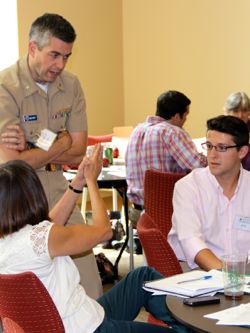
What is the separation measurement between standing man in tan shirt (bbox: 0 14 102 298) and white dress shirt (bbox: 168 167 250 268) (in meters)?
0.48

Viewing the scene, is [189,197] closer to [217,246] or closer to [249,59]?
[217,246]

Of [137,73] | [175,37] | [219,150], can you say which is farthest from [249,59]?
[219,150]

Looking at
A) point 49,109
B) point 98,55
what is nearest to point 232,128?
point 49,109

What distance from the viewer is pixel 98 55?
9664mm

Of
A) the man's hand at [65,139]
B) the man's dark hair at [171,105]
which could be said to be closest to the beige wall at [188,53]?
the man's dark hair at [171,105]

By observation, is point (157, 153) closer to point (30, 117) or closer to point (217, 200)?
point (217, 200)

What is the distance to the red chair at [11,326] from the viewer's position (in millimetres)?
1925

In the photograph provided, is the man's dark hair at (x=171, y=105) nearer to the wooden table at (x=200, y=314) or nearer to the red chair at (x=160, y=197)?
the red chair at (x=160, y=197)

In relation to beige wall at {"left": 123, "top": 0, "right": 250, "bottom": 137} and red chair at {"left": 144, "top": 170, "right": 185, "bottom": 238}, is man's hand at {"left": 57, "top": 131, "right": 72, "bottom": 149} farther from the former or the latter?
beige wall at {"left": 123, "top": 0, "right": 250, "bottom": 137}

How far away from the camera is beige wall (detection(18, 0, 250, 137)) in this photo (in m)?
9.03

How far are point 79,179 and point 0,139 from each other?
0.42 metres

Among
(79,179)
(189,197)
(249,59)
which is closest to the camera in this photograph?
(79,179)

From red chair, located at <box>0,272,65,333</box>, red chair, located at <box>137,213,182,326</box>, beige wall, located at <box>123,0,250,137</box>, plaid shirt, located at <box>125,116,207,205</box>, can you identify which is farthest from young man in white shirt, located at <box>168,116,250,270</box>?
beige wall, located at <box>123,0,250,137</box>

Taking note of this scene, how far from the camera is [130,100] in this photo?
1022 centimetres
